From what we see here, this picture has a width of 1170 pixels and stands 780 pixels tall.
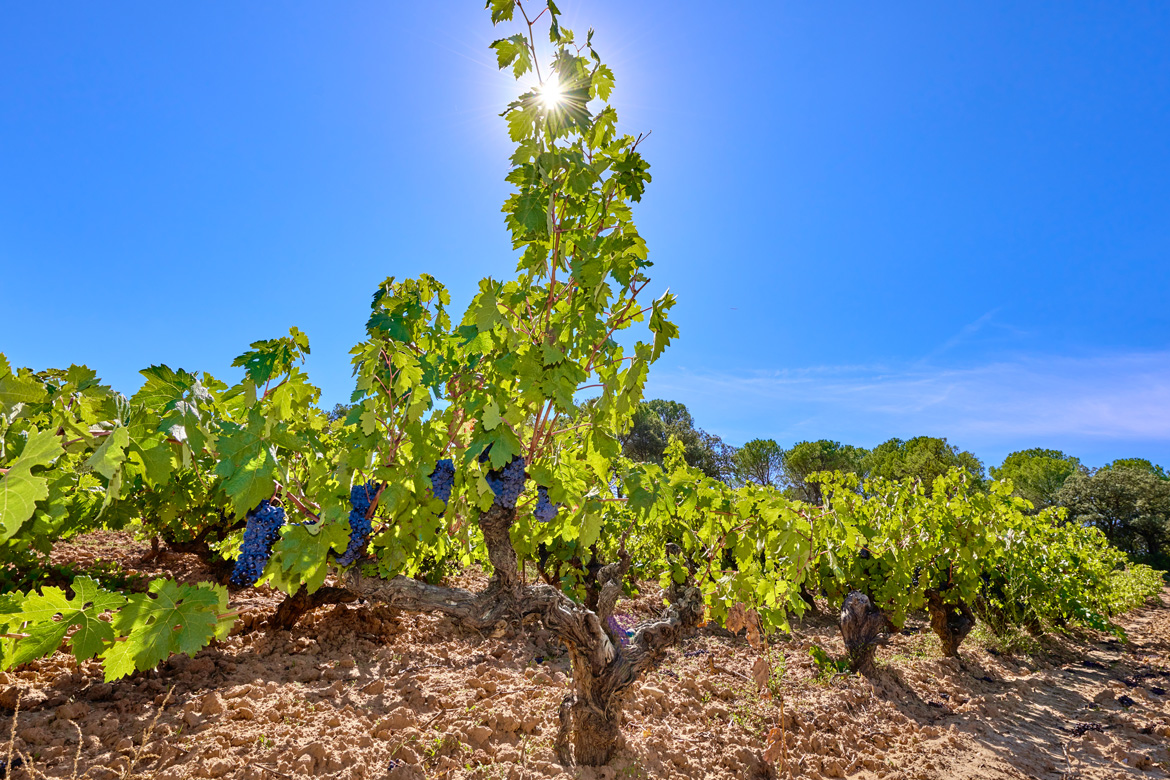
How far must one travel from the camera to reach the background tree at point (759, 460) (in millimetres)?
34531

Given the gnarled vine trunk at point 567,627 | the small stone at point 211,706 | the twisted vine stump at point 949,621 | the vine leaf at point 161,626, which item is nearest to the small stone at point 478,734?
the gnarled vine trunk at point 567,627

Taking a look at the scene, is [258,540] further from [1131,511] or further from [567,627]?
[1131,511]

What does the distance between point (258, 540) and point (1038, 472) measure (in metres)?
43.6

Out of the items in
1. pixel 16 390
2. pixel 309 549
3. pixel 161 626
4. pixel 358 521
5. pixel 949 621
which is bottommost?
pixel 949 621

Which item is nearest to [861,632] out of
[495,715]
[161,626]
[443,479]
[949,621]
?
[949,621]

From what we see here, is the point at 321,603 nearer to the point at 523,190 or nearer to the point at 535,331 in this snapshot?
the point at 535,331

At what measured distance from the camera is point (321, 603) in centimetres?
426

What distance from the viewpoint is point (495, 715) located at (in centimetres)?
295

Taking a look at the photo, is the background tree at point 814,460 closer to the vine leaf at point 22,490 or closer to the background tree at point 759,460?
the background tree at point 759,460

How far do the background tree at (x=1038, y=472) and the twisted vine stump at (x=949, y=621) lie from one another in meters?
24.0

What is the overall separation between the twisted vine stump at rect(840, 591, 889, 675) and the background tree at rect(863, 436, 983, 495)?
26.5m

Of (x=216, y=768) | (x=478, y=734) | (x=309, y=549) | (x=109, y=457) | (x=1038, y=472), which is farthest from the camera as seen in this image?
(x=1038, y=472)

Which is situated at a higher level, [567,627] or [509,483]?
[509,483]

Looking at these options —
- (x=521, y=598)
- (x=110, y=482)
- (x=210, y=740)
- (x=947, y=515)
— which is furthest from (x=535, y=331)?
(x=947, y=515)
